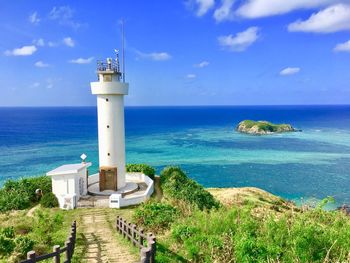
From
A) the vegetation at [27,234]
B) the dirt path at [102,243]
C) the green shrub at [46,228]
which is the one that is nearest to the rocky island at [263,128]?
the dirt path at [102,243]

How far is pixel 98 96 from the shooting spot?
19594mm

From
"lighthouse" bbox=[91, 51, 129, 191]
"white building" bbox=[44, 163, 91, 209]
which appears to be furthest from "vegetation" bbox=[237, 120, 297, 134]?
"white building" bbox=[44, 163, 91, 209]

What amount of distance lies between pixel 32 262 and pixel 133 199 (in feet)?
34.4

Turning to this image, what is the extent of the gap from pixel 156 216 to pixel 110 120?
783 cm

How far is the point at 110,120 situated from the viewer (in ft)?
63.9

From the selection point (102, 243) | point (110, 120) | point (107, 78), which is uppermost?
point (107, 78)

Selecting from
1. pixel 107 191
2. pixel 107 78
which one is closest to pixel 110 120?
pixel 107 78

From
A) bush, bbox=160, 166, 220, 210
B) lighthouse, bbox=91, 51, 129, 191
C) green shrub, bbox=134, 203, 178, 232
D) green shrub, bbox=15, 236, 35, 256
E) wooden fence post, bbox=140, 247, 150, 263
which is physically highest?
lighthouse, bbox=91, 51, 129, 191

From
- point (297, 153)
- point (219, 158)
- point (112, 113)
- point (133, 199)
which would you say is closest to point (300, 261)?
point (133, 199)

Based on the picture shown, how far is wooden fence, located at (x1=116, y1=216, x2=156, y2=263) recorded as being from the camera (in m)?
7.86

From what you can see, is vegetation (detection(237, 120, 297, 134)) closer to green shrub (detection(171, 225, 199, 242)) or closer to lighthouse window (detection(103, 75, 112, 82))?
lighthouse window (detection(103, 75, 112, 82))

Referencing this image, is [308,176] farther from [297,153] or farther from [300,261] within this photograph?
[300,261]

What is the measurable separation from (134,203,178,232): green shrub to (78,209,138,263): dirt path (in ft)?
4.45

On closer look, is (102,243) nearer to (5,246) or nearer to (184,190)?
(5,246)
